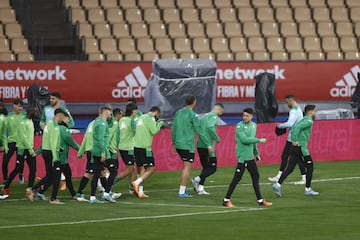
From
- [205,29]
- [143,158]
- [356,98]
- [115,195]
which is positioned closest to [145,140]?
[143,158]

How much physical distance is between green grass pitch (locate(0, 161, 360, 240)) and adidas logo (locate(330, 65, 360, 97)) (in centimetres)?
1120

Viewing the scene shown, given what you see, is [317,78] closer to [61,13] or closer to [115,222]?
[61,13]

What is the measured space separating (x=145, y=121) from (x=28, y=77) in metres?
12.7

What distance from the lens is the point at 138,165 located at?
1064 inches

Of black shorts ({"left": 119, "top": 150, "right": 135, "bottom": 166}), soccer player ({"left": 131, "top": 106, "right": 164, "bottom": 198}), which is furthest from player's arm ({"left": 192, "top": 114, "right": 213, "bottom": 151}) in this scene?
black shorts ({"left": 119, "top": 150, "right": 135, "bottom": 166})

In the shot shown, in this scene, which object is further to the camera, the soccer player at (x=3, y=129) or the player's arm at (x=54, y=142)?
the soccer player at (x=3, y=129)

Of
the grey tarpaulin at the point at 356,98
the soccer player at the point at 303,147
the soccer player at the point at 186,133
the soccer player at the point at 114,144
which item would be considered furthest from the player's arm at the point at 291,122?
the grey tarpaulin at the point at 356,98

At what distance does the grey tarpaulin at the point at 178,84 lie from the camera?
3622cm

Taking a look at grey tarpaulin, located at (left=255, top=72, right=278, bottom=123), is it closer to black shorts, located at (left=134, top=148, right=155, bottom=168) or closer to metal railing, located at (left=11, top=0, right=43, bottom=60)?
metal railing, located at (left=11, top=0, right=43, bottom=60)

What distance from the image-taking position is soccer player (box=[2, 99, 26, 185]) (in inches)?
1112

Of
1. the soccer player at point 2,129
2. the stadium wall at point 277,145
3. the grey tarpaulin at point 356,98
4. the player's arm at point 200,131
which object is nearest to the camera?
the player's arm at point 200,131

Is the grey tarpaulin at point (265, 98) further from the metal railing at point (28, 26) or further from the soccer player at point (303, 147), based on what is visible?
the soccer player at point (303, 147)

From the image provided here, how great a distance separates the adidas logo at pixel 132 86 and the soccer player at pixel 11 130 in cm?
1078

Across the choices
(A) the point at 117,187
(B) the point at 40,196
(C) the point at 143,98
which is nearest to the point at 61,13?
(C) the point at 143,98
